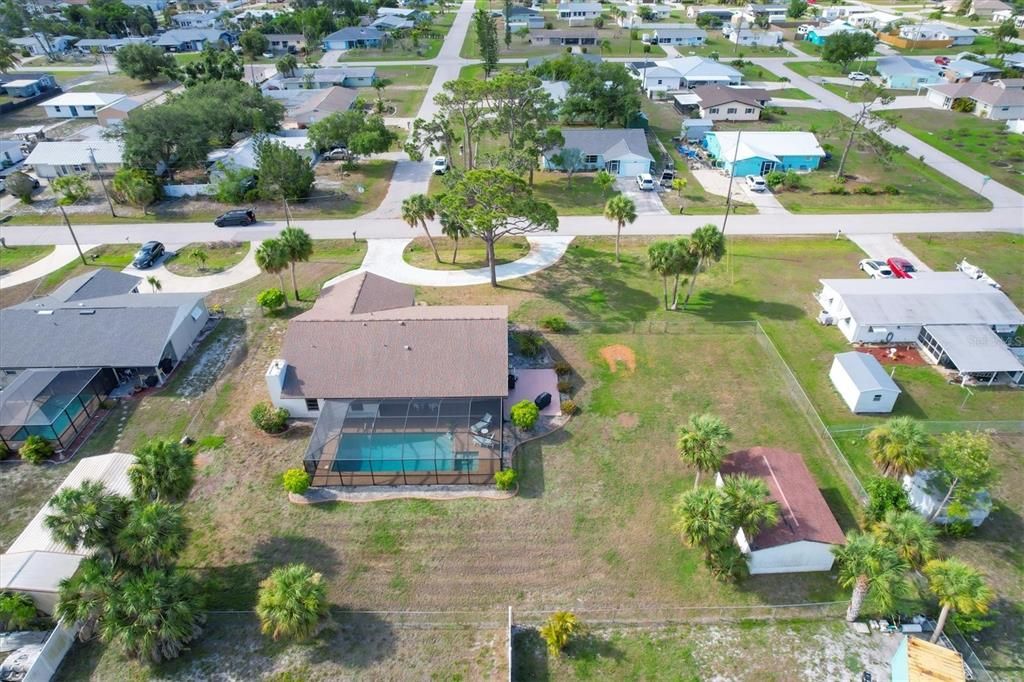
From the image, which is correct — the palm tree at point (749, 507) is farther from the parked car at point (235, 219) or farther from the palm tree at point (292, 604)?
the parked car at point (235, 219)

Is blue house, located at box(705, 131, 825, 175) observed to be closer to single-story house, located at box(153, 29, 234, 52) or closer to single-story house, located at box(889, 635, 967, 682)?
single-story house, located at box(889, 635, 967, 682)

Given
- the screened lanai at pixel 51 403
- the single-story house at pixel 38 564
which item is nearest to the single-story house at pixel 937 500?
the single-story house at pixel 38 564

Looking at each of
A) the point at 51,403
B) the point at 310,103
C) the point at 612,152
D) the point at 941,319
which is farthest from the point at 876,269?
the point at 310,103

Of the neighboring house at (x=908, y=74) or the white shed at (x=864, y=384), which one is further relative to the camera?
the neighboring house at (x=908, y=74)

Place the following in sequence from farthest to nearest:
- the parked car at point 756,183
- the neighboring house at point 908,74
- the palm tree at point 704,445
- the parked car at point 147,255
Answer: the neighboring house at point 908,74
the parked car at point 756,183
the parked car at point 147,255
the palm tree at point 704,445

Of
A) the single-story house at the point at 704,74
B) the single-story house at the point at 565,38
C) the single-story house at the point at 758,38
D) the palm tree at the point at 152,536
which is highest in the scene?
the single-story house at the point at 565,38

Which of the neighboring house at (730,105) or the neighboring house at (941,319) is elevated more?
the neighboring house at (730,105)
